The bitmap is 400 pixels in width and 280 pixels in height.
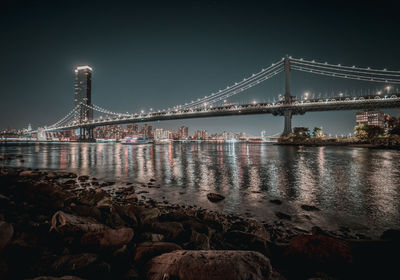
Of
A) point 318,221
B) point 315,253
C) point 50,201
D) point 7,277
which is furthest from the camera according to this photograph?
point 318,221

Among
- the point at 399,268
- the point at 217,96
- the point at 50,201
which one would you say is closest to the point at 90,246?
the point at 50,201

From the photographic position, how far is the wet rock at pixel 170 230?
3194mm

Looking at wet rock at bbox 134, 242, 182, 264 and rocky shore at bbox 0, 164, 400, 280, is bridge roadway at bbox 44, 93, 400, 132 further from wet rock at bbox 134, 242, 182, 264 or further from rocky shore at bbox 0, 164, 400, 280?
wet rock at bbox 134, 242, 182, 264

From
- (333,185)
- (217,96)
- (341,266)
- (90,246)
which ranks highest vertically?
(217,96)

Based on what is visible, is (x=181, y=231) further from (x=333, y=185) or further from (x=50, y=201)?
(x=333, y=185)

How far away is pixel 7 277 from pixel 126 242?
1248 millimetres

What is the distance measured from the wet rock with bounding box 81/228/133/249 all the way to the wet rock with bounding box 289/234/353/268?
2452 mm

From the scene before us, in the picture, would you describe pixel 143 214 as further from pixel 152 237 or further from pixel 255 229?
pixel 255 229

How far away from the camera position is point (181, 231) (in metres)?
3.27

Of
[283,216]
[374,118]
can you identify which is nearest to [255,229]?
[283,216]

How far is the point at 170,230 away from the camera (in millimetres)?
3289

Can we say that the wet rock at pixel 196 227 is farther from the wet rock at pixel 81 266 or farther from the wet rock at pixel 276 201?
the wet rock at pixel 276 201

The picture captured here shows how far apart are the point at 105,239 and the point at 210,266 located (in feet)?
5.31

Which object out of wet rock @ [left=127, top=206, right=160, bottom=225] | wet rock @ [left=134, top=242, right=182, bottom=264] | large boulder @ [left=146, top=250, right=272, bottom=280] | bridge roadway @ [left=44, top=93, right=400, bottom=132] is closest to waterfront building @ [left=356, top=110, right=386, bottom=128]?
bridge roadway @ [left=44, top=93, right=400, bottom=132]
